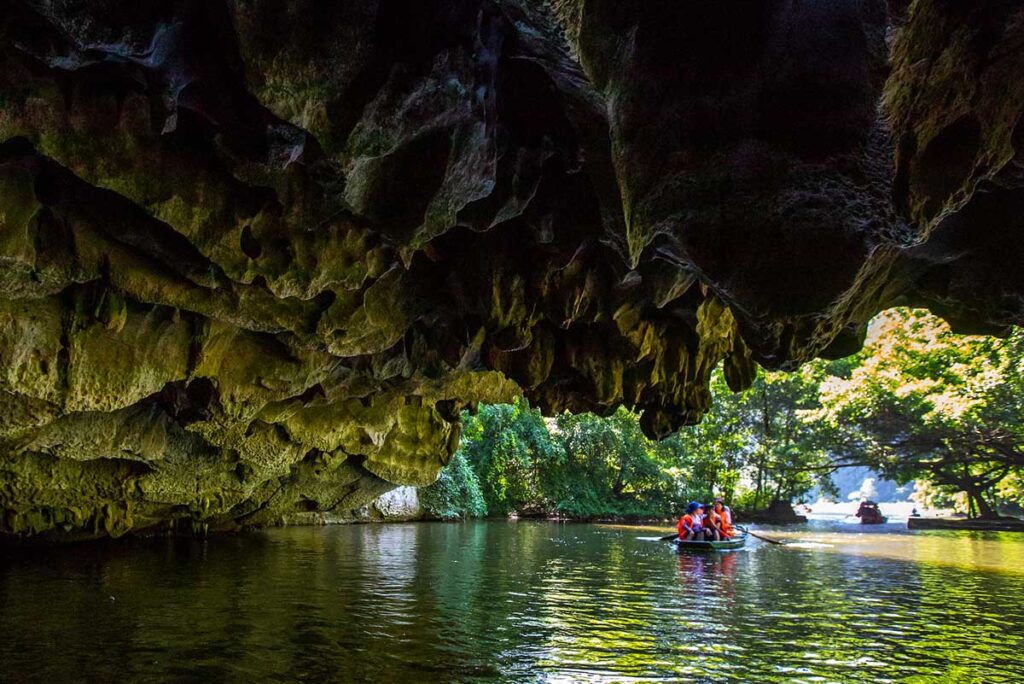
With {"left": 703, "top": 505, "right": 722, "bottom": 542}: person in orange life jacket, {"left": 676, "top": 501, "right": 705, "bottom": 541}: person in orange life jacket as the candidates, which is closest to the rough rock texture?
{"left": 703, "top": 505, "right": 722, "bottom": 542}: person in orange life jacket

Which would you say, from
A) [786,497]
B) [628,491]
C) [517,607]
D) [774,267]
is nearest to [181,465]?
[517,607]

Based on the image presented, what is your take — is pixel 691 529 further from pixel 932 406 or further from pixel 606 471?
pixel 606 471

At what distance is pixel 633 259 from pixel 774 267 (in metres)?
0.94

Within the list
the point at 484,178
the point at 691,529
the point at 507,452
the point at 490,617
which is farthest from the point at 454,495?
the point at 484,178

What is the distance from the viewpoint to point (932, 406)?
29.4 meters

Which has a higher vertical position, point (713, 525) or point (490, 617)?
point (713, 525)

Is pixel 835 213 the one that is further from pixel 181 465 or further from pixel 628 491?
pixel 628 491

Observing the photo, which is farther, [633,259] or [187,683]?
[187,683]

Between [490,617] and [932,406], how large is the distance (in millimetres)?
26996

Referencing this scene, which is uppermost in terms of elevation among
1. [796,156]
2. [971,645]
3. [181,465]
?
[796,156]

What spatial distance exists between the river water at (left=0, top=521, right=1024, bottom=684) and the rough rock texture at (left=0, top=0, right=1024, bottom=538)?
302 centimetres

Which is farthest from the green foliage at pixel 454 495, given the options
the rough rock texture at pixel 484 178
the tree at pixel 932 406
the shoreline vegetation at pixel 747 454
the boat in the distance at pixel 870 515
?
the rough rock texture at pixel 484 178

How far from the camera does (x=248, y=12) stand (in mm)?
3811

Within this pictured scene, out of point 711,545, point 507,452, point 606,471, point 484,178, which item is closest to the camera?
point 484,178
